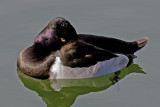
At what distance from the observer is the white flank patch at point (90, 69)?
35.0 feet

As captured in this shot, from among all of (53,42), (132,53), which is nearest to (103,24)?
(132,53)

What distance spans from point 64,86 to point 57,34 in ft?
4.26

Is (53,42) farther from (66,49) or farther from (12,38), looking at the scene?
(12,38)

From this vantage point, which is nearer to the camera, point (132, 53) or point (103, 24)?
point (132, 53)

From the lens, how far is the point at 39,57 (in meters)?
10.9

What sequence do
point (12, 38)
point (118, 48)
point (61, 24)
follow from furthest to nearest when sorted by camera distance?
point (12, 38) < point (118, 48) < point (61, 24)

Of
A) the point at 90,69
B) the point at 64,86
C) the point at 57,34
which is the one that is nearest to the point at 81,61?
the point at 90,69

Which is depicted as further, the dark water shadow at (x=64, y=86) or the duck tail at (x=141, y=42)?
the duck tail at (x=141, y=42)

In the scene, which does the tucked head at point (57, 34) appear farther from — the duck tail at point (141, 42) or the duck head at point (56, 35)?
the duck tail at point (141, 42)

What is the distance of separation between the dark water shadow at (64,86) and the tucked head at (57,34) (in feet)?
3.05

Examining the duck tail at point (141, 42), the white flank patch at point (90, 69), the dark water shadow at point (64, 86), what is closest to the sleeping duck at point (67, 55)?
the white flank patch at point (90, 69)

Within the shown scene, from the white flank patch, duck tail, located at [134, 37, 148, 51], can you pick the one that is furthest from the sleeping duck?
duck tail, located at [134, 37, 148, 51]

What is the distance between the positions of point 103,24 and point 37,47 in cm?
280

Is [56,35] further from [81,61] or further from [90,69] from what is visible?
[90,69]
